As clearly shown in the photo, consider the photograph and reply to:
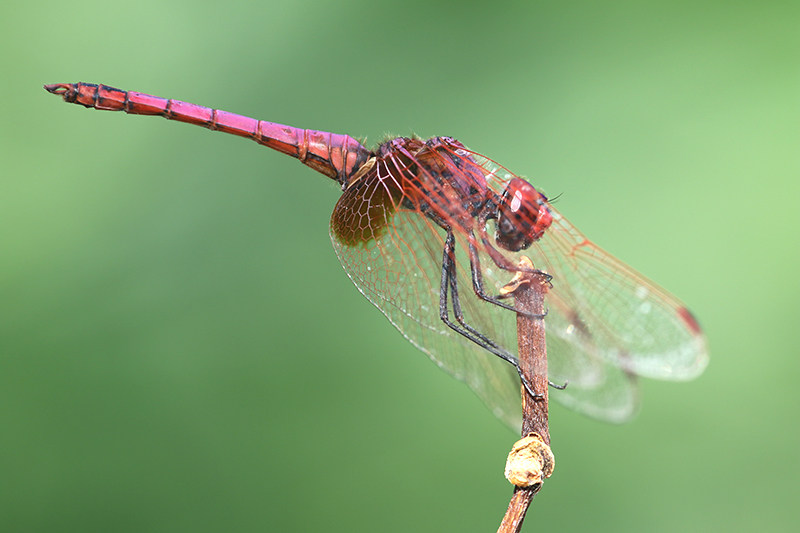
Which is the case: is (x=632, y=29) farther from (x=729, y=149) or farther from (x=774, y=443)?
(x=774, y=443)

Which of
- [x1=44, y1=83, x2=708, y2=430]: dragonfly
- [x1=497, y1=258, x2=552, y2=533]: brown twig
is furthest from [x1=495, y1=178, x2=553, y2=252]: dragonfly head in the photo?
[x1=497, y1=258, x2=552, y2=533]: brown twig

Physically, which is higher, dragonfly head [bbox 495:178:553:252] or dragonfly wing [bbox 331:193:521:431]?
dragonfly head [bbox 495:178:553:252]

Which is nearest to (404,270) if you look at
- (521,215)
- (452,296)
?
(452,296)

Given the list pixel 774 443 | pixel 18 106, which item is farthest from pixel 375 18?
pixel 774 443

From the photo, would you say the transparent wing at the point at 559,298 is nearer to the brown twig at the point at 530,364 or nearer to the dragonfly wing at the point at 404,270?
the dragonfly wing at the point at 404,270

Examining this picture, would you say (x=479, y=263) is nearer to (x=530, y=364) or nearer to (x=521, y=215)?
(x=521, y=215)

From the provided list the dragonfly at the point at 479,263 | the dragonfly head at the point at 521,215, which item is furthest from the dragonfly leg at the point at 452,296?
the dragonfly head at the point at 521,215

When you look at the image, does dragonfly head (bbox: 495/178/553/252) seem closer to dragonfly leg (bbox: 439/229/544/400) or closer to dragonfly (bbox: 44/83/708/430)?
dragonfly (bbox: 44/83/708/430)
